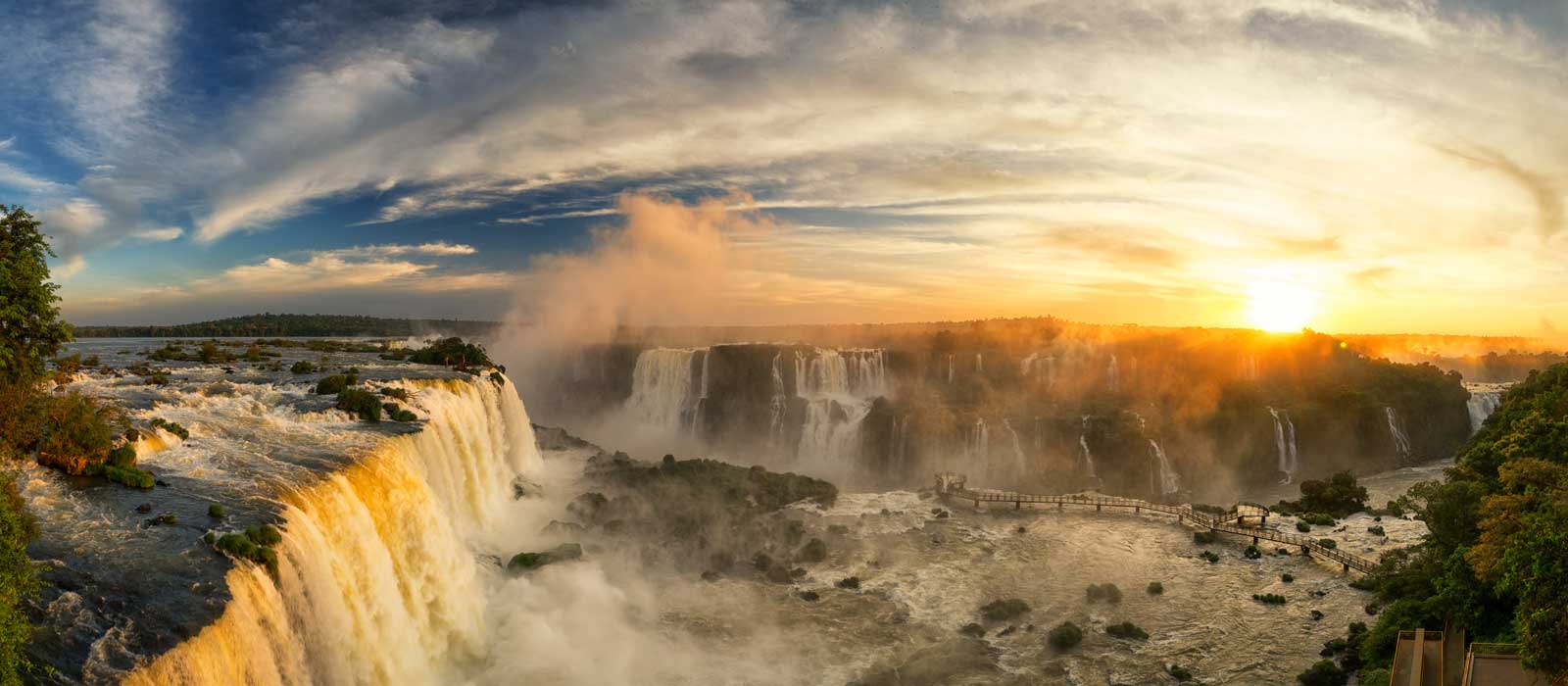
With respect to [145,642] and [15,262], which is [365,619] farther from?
[15,262]

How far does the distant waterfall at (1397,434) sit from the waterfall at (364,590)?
8591cm

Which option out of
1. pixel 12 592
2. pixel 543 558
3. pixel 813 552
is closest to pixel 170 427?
pixel 543 558

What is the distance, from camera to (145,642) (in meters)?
13.5

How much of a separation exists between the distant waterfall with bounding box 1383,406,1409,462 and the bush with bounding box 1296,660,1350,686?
2474 inches

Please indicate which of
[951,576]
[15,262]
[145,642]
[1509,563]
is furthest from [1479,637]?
[15,262]

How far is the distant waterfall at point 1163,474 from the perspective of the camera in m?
67.2

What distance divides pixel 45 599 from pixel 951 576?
34.2m

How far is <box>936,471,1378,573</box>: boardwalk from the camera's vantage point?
3844 centimetres

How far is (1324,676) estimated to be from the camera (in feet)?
87.4

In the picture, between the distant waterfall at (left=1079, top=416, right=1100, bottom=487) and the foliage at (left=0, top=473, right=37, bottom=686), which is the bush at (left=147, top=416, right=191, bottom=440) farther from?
the distant waterfall at (left=1079, top=416, right=1100, bottom=487)

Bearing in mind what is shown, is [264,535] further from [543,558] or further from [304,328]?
[304,328]

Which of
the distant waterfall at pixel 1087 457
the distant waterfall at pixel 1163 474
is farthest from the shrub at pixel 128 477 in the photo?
the distant waterfall at pixel 1163 474

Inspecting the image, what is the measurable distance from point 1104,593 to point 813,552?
14721 mm

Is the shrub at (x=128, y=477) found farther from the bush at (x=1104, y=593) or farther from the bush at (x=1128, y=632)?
the bush at (x=1104, y=593)
